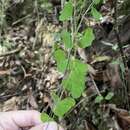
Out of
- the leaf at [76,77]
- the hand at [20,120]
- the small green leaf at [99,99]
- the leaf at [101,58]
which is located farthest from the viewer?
the leaf at [101,58]

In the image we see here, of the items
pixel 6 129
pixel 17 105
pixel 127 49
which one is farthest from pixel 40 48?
pixel 6 129

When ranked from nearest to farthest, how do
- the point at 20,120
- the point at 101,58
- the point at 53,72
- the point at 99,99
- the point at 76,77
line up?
the point at 76,77, the point at 20,120, the point at 99,99, the point at 101,58, the point at 53,72

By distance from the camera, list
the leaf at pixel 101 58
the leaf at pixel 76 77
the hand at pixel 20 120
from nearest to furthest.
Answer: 1. the leaf at pixel 76 77
2. the hand at pixel 20 120
3. the leaf at pixel 101 58

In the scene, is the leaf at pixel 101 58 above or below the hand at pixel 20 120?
above

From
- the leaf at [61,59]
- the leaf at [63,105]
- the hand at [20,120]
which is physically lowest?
the hand at [20,120]

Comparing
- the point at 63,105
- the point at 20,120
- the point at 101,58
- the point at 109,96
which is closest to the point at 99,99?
the point at 109,96

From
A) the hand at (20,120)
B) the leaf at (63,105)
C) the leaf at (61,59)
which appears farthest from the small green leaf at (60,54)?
the hand at (20,120)

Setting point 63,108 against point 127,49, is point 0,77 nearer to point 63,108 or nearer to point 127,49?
point 127,49

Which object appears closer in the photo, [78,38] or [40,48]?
[78,38]

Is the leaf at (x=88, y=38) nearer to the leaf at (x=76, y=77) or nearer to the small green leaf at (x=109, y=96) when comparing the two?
the leaf at (x=76, y=77)

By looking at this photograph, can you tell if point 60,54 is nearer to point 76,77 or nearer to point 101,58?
point 76,77

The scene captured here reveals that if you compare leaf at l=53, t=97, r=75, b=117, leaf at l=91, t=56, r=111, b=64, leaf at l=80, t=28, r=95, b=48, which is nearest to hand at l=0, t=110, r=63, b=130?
leaf at l=53, t=97, r=75, b=117
